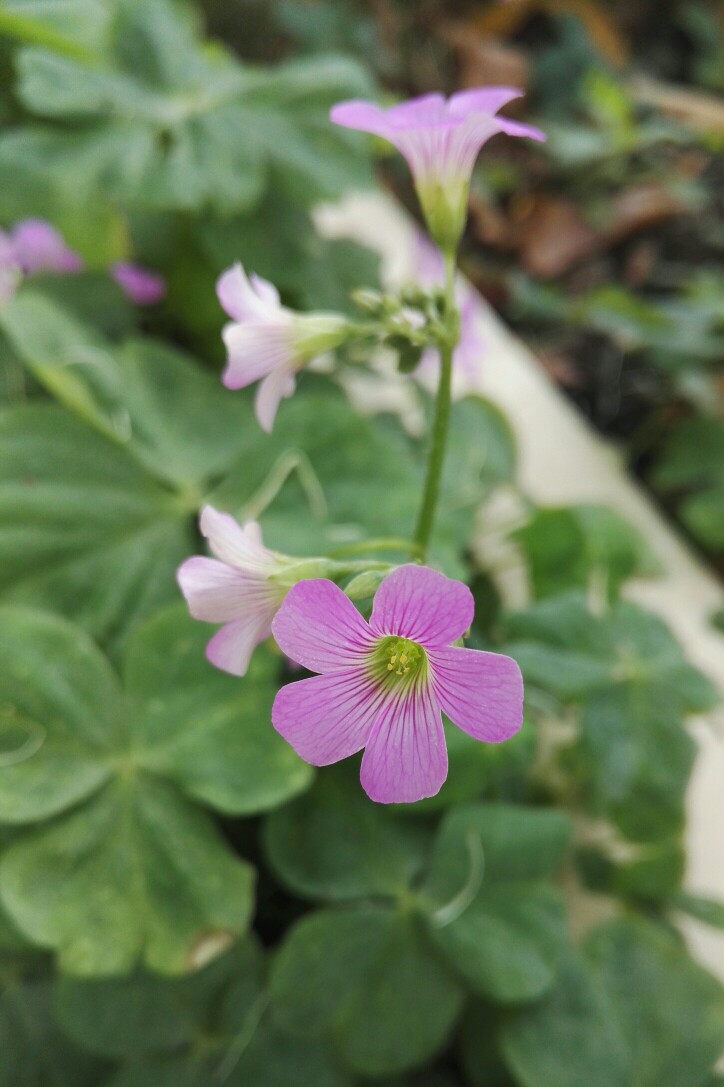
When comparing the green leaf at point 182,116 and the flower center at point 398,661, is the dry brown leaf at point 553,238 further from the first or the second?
the flower center at point 398,661

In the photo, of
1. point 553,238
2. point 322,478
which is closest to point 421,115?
point 322,478

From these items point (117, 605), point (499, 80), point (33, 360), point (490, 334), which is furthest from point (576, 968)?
point (499, 80)

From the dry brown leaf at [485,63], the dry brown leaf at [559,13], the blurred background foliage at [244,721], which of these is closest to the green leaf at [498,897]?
the blurred background foliage at [244,721]

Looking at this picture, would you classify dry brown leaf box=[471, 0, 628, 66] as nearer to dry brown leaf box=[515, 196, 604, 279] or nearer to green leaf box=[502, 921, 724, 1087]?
dry brown leaf box=[515, 196, 604, 279]

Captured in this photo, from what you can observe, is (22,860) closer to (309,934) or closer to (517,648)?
(309,934)

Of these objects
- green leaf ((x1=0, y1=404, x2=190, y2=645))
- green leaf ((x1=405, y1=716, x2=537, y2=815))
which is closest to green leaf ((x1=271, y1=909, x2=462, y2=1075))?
green leaf ((x1=405, y1=716, x2=537, y2=815))

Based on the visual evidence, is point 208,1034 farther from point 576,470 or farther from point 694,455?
point 694,455

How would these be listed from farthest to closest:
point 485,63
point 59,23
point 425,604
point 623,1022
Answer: point 485,63
point 59,23
point 623,1022
point 425,604
